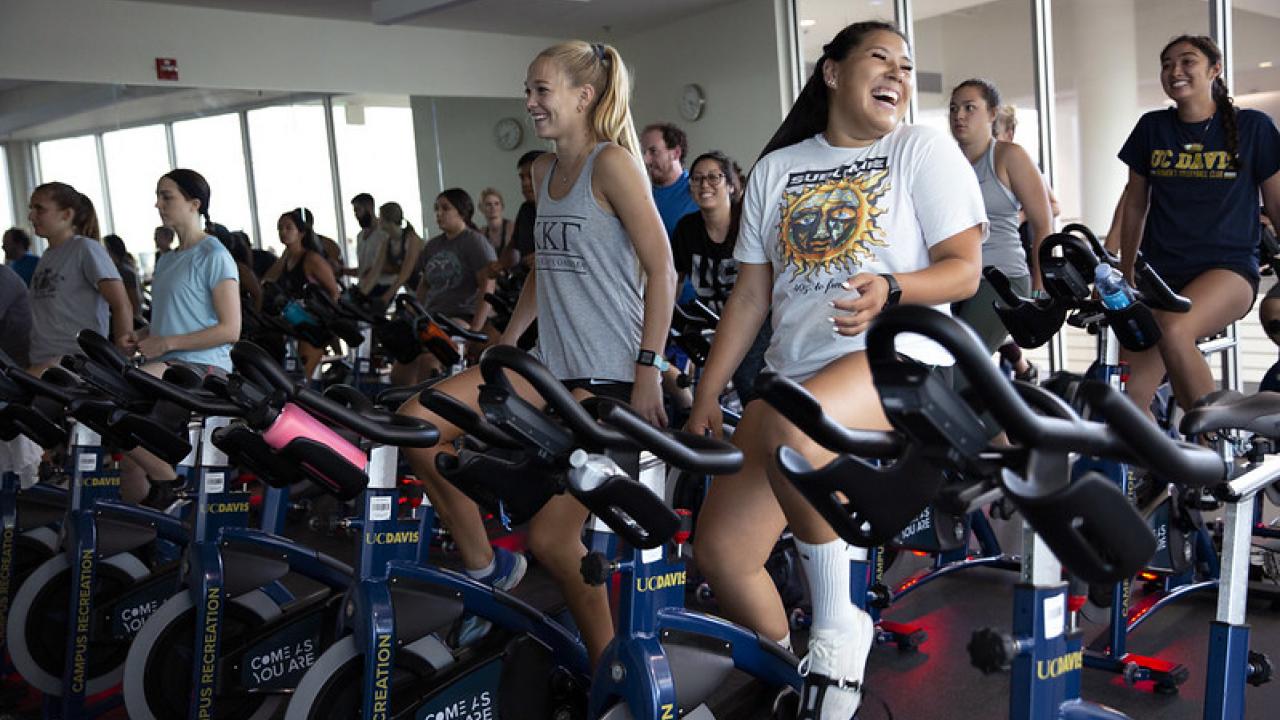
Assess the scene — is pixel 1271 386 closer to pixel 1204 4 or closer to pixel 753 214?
pixel 753 214

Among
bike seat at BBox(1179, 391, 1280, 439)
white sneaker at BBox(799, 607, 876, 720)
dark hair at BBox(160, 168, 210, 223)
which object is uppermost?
dark hair at BBox(160, 168, 210, 223)

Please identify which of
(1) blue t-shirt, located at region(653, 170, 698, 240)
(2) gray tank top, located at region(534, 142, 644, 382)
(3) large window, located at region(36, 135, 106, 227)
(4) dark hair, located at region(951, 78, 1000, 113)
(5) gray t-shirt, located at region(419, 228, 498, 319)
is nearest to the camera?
(2) gray tank top, located at region(534, 142, 644, 382)

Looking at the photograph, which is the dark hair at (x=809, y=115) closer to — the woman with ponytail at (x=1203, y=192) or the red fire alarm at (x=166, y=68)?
the woman with ponytail at (x=1203, y=192)

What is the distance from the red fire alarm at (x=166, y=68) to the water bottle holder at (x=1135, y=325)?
737 centimetres

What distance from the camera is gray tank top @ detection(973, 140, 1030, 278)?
143 inches

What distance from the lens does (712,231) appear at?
4.14 m

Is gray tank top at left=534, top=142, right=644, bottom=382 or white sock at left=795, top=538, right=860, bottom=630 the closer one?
white sock at left=795, top=538, right=860, bottom=630

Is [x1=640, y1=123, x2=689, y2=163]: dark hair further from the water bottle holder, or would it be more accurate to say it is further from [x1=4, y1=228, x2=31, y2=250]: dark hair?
[x1=4, y1=228, x2=31, y2=250]: dark hair

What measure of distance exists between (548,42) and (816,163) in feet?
29.8

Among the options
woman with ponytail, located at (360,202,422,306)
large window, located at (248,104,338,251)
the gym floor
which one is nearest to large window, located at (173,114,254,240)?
large window, located at (248,104,338,251)

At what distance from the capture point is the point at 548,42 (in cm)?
1071

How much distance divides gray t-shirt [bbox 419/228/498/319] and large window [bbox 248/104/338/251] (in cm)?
345

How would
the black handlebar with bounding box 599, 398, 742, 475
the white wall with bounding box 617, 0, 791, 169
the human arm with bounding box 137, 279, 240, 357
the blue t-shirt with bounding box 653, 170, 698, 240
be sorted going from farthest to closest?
the white wall with bounding box 617, 0, 791, 169 → the blue t-shirt with bounding box 653, 170, 698, 240 → the human arm with bounding box 137, 279, 240, 357 → the black handlebar with bounding box 599, 398, 742, 475

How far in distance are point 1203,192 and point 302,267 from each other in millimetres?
5373
